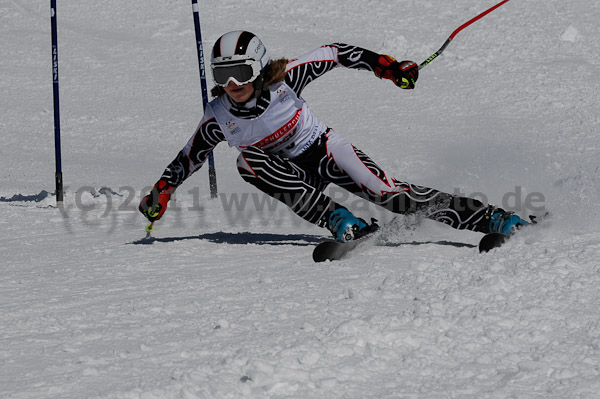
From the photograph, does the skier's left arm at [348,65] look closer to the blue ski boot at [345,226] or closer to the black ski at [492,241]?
the blue ski boot at [345,226]

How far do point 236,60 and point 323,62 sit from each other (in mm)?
765

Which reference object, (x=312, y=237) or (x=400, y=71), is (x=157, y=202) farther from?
(x=400, y=71)

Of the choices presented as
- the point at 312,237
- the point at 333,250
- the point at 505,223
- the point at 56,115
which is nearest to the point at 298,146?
the point at 312,237

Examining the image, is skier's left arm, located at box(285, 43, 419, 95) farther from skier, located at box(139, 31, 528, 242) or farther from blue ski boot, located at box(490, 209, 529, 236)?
blue ski boot, located at box(490, 209, 529, 236)

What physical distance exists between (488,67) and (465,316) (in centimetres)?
929

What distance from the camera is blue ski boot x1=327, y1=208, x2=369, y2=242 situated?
184 inches

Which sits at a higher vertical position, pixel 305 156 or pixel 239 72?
pixel 239 72

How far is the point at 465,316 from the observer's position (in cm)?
323

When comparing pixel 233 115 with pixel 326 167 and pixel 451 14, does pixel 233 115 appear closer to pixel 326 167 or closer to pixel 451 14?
pixel 326 167

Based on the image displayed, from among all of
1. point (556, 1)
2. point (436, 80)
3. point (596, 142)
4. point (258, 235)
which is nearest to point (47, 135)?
point (436, 80)

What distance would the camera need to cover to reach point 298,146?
16.9ft

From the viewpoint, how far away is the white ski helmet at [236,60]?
15.6ft

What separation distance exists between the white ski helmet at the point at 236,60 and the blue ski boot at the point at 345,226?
0.92 metres

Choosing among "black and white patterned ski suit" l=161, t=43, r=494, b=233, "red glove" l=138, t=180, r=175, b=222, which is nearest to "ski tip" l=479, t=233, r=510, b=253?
"black and white patterned ski suit" l=161, t=43, r=494, b=233
